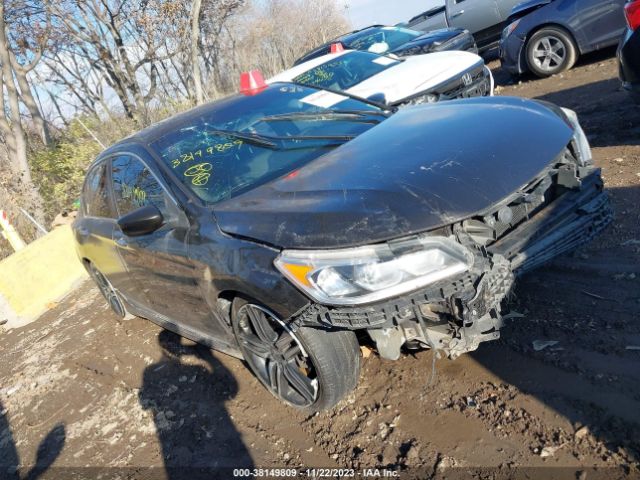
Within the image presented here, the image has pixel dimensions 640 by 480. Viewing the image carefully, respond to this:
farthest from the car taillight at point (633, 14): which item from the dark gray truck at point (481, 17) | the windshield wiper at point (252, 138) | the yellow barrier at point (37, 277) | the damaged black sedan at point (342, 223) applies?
the dark gray truck at point (481, 17)

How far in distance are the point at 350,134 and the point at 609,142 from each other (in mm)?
3457

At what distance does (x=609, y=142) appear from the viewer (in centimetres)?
545

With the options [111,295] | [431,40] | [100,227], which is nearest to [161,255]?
[100,227]

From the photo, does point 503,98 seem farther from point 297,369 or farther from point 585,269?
point 297,369

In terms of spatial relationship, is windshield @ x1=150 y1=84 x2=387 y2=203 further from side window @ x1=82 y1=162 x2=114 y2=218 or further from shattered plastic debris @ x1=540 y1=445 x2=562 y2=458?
shattered plastic debris @ x1=540 y1=445 x2=562 y2=458

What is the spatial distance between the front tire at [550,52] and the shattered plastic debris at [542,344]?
6.98m

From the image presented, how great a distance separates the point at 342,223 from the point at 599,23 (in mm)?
7532

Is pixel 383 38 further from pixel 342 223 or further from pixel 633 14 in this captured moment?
pixel 342 223

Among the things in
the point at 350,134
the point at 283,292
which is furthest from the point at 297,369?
the point at 350,134

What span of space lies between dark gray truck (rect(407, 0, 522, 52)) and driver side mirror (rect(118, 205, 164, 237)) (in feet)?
37.8

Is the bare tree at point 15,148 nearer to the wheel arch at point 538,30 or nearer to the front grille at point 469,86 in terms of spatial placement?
the front grille at point 469,86

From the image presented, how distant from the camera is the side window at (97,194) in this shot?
415 cm

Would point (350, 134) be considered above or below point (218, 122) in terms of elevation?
below

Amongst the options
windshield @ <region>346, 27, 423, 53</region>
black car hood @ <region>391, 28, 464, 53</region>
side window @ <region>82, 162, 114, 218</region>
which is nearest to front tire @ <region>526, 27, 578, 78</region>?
black car hood @ <region>391, 28, 464, 53</region>
